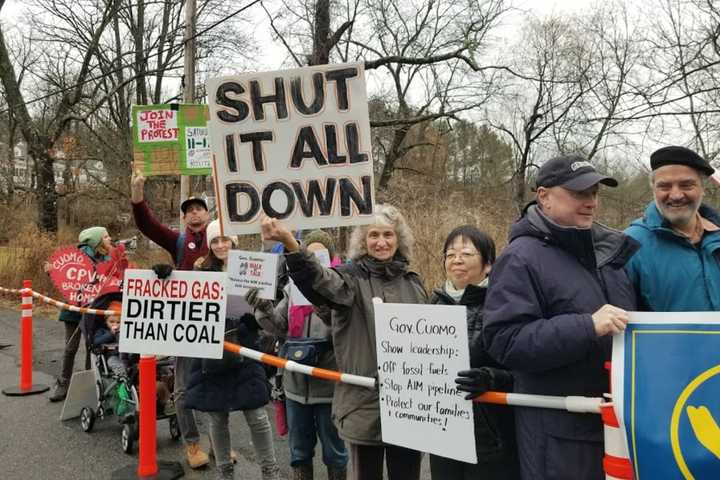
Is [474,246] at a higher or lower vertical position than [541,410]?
higher

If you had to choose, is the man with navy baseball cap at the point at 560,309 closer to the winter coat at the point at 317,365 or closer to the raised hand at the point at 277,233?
the raised hand at the point at 277,233

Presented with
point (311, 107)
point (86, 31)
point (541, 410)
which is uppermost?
point (86, 31)

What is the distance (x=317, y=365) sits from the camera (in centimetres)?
352

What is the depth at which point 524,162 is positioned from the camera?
2691 cm

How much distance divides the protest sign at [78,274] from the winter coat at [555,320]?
482 cm

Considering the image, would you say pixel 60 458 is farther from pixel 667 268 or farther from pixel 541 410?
pixel 667 268

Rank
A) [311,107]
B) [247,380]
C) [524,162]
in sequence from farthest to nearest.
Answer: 1. [524,162]
2. [247,380]
3. [311,107]

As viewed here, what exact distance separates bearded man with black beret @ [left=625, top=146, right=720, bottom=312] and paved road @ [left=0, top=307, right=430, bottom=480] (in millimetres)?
2553

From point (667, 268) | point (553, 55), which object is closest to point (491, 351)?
point (667, 268)

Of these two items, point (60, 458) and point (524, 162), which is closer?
point (60, 458)

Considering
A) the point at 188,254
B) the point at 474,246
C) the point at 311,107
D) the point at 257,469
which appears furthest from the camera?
the point at 188,254

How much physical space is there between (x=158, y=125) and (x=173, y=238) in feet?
8.72

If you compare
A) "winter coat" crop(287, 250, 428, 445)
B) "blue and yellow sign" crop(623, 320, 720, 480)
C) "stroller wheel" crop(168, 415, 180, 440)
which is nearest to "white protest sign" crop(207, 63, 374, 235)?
"winter coat" crop(287, 250, 428, 445)

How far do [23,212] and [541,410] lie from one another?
911 inches
